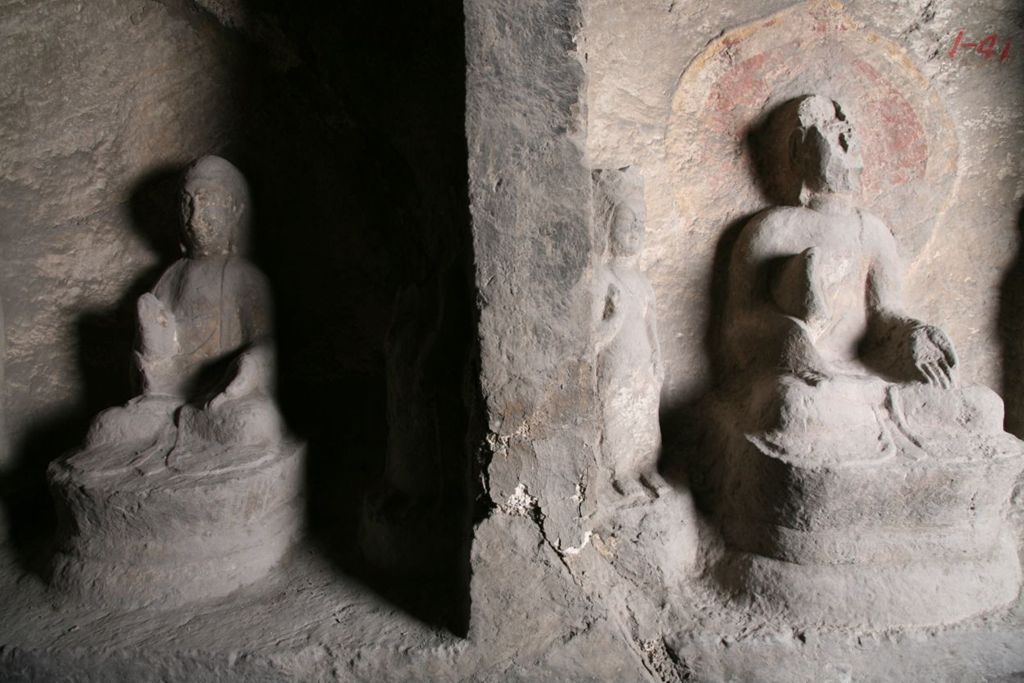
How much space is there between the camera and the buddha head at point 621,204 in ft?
7.33

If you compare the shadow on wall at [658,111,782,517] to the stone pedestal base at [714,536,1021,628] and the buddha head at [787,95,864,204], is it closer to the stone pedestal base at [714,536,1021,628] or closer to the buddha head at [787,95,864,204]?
the buddha head at [787,95,864,204]

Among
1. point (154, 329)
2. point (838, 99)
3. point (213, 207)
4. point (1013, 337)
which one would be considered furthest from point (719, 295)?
point (154, 329)

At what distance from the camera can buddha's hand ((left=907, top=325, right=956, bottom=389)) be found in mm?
2182

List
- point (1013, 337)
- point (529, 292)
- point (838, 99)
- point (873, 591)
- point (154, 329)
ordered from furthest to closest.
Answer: point (1013, 337) < point (838, 99) < point (154, 329) < point (873, 591) < point (529, 292)

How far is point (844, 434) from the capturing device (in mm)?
2066

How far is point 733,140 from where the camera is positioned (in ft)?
8.50

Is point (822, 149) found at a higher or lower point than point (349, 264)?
higher

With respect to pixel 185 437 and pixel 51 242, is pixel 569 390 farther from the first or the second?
pixel 51 242

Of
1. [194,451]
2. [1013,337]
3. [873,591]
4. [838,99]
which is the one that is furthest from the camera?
[1013,337]

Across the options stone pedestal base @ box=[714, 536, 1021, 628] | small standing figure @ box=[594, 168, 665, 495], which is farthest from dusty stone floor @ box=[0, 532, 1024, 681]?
small standing figure @ box=[594, 168, 665, 495]

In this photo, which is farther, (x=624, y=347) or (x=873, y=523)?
(x=624, y=347)

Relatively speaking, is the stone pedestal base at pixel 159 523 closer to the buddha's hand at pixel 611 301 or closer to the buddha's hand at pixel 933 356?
the buddha's hand at pixel 611 301

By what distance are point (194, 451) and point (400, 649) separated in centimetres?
92

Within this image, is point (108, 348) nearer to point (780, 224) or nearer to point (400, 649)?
point (400, 649)
